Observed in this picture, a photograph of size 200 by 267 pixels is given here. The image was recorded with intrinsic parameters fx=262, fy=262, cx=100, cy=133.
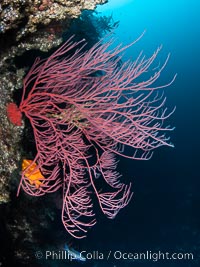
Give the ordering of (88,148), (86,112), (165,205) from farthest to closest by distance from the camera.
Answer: (165,205), (88,148), (86,112)

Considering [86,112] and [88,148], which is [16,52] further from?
[88,148]

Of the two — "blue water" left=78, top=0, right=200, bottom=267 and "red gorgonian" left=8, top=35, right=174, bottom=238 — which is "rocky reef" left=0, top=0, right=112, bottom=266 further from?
"blue water" left=78, top=0, right=200, bottom=267

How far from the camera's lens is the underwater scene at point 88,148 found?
3438 millimetres

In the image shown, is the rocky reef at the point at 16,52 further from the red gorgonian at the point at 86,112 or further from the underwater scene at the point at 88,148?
the red gorgonian at the point at 86,112

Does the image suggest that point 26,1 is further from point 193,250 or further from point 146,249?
point 193,250

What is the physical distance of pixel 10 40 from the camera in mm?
3357

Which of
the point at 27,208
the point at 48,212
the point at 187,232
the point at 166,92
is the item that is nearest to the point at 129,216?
the point at 187,232

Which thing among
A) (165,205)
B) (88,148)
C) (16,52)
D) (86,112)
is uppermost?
(16,52)

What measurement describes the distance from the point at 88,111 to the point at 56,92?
2.02ft

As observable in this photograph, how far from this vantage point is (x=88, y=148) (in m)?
4.61

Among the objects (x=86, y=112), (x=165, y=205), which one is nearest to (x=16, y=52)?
(x=86, y=112)

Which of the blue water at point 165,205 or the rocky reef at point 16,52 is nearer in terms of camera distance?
the rocky reef at point 16,52

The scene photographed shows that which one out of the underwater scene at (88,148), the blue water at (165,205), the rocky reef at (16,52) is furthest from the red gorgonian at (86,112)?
the blue water at (165,205)

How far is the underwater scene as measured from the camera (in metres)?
3.44
